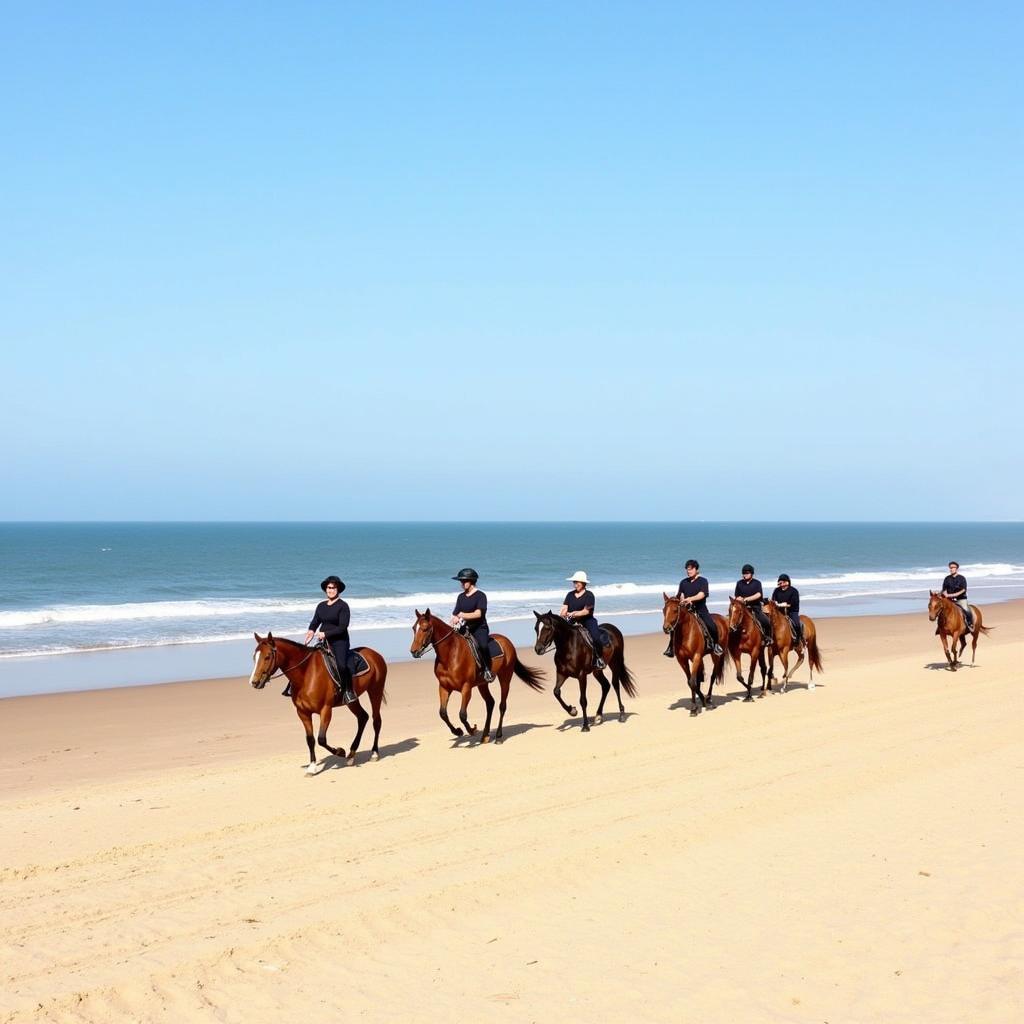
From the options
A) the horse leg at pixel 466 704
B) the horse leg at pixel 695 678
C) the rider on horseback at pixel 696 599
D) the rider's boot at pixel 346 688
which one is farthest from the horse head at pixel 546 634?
the rider's boot at pixel 346 688

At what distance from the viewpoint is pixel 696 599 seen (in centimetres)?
1623

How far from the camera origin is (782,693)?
18688 millimetres

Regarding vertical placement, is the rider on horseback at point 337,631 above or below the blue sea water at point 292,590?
above

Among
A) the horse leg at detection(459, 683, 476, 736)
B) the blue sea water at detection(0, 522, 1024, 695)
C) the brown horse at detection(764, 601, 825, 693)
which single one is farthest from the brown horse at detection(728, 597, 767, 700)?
the blue sea water at detection(0, 522, 1024, 695)

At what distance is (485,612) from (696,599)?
11.3 feet

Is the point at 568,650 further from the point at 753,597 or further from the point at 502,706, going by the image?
the point at 753,597

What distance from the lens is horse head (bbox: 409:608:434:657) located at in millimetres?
13000

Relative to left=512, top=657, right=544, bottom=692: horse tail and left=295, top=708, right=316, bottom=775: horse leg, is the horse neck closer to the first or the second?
left=512, top=657, right=544, bottom=692: horse tail

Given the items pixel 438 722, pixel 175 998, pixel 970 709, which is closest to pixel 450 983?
pixel 175 998

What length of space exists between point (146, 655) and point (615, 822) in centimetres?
2175

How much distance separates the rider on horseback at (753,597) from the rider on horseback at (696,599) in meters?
1.34

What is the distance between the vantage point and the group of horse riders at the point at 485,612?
1264cm

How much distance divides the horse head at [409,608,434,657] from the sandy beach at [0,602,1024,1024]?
4.81 ft

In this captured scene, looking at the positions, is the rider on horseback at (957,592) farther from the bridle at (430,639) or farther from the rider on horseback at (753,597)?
the bridle at (430,639)
